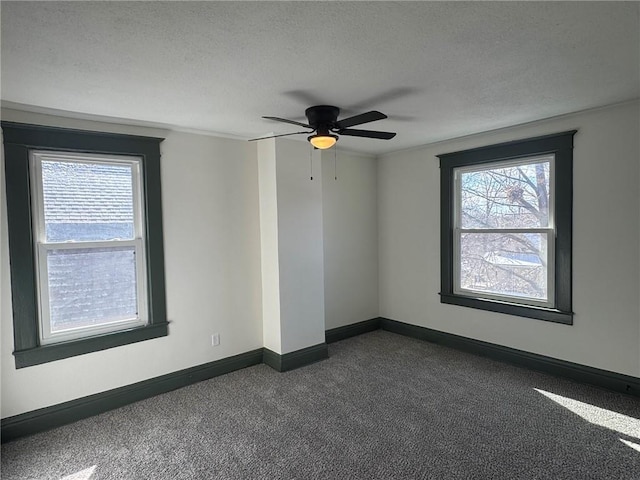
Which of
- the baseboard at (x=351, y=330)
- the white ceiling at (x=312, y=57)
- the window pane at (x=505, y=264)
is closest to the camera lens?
the white ceiling at (x=312, y=57)

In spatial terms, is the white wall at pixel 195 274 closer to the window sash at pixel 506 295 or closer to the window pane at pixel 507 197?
the window sash at pixel 506 295

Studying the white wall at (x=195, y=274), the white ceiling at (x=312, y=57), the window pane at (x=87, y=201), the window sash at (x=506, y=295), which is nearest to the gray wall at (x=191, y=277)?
the white wall at (x=195, y=274)

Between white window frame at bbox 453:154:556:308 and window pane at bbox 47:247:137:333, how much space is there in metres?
3.53

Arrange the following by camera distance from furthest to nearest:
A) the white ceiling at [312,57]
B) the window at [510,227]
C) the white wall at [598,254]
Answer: the window at [510,227] < the white wall at [598,254] < the white ceiling at [312,57]

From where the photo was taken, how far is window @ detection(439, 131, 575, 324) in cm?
354

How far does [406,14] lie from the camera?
1653 mm

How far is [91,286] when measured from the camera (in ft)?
10.2

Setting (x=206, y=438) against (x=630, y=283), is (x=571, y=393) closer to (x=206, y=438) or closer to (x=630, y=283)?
(x=630, y=283)

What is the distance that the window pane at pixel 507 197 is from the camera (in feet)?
12.2

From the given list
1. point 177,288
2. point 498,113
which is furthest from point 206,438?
point 498,113

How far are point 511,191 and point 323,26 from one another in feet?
9.93

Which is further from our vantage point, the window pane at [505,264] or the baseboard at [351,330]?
the baseboard at [351,330]

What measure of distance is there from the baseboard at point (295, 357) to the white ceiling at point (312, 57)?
7.96ft

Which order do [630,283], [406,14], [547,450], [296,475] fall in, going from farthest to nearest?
[630,283]
[547,450]
[296,475]
[406,14]
